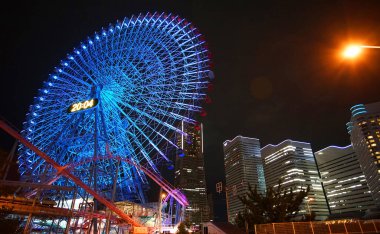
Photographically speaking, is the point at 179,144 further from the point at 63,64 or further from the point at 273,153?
the point at 273,153

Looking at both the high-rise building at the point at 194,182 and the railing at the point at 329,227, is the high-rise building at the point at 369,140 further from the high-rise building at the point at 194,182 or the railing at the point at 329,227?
the railing at the point at 329,227

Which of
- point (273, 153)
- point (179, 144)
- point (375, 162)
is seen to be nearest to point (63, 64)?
point (179, 144)

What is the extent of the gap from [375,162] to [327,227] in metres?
123

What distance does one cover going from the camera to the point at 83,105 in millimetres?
33750

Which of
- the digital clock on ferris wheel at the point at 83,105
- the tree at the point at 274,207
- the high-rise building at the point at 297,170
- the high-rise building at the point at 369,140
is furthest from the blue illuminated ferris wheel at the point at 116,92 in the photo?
the high-rise building at the point at 297,170

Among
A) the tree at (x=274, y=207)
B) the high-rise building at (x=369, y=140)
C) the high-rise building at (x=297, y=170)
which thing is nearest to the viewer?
the tree at (x=274, y=207)

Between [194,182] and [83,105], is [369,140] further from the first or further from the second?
[83,105]

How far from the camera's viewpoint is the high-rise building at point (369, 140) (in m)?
117

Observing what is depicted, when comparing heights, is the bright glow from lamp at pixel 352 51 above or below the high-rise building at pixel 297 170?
below

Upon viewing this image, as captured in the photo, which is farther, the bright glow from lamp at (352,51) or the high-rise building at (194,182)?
the high-rise building at (194,182)

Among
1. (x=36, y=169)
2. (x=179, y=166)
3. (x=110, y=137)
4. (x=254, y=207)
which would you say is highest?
(x=179, y=166)

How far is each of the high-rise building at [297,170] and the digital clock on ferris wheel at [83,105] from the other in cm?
13568

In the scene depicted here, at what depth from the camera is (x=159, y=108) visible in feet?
107

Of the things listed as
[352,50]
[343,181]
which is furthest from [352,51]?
[343,181]
